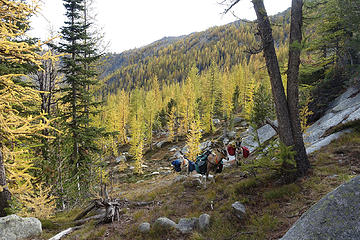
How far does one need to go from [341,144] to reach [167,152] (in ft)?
96.3

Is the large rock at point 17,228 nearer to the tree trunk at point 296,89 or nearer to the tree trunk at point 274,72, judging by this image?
the tree trunk at point 274,72

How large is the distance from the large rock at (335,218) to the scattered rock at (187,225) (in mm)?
3026

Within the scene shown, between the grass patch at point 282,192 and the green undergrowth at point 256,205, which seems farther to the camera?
the grass patch at point 282,192

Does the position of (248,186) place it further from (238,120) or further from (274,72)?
(238,120)

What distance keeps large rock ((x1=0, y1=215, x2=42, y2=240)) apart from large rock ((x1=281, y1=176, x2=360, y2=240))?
7.51m

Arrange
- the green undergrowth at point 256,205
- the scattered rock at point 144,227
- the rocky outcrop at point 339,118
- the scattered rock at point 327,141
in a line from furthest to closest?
the rocky outcrop at point 339,118 < the scattered rock at point 327,141 < the scattered rock at point 144,227 < the green undergrowth at point 256,205

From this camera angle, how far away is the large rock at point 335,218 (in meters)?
2.36

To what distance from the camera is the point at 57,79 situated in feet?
44.2

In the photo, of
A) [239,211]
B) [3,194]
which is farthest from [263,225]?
[3,194]

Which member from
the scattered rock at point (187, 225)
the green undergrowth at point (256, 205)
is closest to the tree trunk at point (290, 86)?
the green undergrowth at point (256, 205)

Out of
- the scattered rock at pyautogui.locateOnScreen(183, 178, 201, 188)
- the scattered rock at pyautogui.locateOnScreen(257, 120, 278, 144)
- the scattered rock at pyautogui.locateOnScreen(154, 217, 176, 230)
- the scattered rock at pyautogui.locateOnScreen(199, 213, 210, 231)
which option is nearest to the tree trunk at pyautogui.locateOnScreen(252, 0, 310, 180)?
the scattered rock at pyautogui.locateOnScreen(199, 213, 210, 231)

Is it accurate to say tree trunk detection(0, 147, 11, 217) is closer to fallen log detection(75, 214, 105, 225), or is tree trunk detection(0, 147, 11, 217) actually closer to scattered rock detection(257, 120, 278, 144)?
fallen log detection(75, 214, 105, 225)

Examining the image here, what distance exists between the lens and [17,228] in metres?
5.73

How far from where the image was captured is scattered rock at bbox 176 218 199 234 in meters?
5.28
